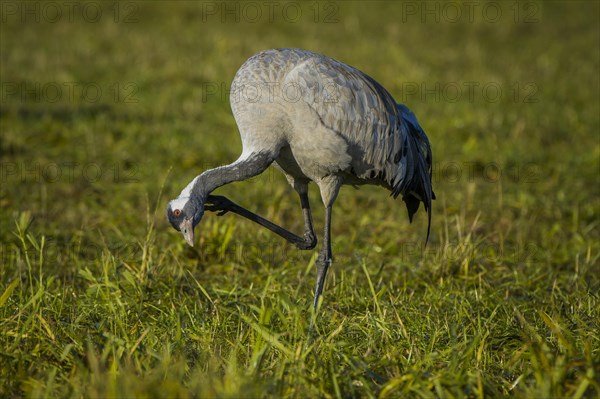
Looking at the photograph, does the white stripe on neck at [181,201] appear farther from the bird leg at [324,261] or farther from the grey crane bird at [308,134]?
the bird leg at [324,261]

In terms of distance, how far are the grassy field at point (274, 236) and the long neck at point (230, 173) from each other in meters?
0.47

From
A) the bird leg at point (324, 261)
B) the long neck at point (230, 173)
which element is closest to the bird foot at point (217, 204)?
the long neck at point (230, 173)

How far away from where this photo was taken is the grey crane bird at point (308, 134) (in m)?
4.12

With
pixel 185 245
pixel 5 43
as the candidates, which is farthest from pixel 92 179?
pixel 5 43

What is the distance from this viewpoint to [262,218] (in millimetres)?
4715

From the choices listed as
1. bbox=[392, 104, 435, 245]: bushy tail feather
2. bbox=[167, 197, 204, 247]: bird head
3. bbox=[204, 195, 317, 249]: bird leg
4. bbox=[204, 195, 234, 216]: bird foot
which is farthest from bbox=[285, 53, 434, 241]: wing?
bbox=[167, 197, 204, 247]: bird head

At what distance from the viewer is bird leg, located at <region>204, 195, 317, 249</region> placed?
444 centimetres

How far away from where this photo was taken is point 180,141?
8094 mm

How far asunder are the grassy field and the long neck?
0.47m

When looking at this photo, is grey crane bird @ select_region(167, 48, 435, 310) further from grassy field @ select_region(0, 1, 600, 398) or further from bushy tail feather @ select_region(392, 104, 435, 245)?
grassy field @ select_region(0, 1, 600, 398)

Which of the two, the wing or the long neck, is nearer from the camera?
the long neck

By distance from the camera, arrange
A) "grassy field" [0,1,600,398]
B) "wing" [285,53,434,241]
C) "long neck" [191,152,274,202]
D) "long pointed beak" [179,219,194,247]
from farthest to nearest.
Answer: "wing" [285,53,434,241] → "long neck" [191,152,274,202] → "long pointed beak" [179,219,194,247] → "grassy field" [0,1,600,398]

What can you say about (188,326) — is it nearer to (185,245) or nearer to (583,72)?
(185,245)

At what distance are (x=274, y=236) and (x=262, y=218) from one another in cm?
95
